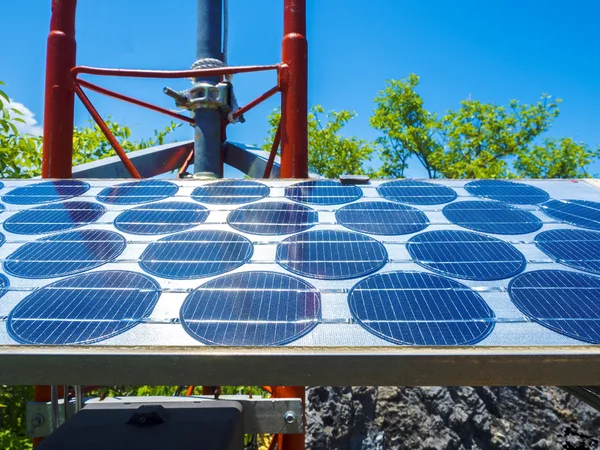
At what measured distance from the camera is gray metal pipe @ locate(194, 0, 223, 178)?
20.7 ft

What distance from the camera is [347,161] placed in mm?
22094

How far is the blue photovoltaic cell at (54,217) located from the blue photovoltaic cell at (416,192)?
7.23ft

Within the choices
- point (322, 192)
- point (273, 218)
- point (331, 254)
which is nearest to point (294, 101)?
point (322, 192)

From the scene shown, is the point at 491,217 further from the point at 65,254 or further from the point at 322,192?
the point at 65,254

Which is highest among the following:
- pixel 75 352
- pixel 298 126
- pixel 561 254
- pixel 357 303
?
pixel 298 126

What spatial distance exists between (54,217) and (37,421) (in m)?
1.39

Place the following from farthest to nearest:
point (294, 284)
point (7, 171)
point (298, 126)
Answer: point (7, 171) < point (298, 126) < point (294, 284)

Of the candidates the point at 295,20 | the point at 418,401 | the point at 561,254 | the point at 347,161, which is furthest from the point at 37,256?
the point at 347,161

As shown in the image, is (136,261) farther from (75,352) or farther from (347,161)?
(347,161)

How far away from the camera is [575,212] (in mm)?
3402

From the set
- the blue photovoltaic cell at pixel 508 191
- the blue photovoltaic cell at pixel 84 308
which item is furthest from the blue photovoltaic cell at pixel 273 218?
the blue photovoltaic cell at pixel 508 191

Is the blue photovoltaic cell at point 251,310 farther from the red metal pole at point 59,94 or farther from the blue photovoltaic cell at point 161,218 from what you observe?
the red metal pole at point 59,94

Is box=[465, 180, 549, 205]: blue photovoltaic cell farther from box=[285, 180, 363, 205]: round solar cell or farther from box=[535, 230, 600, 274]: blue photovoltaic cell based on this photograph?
box=[285, 180, 363, 205]: round solar cell

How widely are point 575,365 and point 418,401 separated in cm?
794
